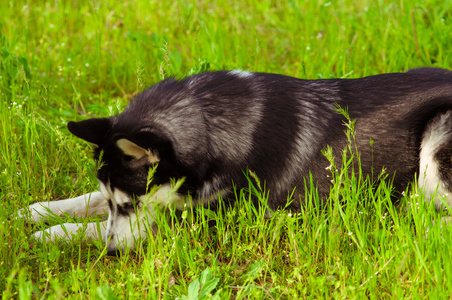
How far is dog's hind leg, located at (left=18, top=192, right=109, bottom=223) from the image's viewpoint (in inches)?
142

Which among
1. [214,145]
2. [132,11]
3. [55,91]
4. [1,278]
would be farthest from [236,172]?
[132,11]

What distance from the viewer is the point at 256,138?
10.6 feet

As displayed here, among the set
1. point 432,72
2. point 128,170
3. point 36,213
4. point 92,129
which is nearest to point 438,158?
point 432,72

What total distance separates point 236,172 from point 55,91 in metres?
2.85

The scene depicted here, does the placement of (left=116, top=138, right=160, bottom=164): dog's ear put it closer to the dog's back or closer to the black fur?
the black fur

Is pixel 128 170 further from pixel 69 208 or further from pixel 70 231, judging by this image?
pixel 69 208

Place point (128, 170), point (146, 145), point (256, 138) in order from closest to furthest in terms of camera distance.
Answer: point (146, 145)
point (128, 170)
point (256, 138)

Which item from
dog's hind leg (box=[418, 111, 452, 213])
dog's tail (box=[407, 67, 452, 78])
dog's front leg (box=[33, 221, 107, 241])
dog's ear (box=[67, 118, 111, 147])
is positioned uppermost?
dog's ear (box=[67, 118, 111, 147])

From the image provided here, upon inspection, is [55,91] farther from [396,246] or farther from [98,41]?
[396,246]

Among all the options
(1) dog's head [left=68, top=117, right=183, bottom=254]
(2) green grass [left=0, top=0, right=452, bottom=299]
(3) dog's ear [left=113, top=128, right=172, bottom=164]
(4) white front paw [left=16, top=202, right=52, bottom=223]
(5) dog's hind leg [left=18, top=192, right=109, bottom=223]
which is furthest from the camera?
(5) dog's hind leg [left=18, top=192, right=109, bottom=223]

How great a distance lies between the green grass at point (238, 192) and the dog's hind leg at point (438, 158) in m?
0.14

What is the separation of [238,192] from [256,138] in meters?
0.37

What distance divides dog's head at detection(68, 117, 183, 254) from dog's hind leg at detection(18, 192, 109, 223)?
0.46m

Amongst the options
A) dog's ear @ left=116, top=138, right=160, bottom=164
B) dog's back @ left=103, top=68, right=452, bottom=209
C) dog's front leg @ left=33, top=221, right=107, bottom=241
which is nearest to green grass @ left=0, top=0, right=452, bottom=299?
dog's front leg @ left=33, top=221, right=107, bottom=241
